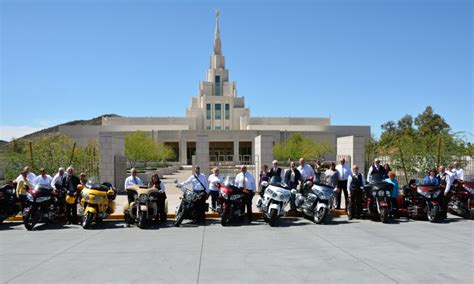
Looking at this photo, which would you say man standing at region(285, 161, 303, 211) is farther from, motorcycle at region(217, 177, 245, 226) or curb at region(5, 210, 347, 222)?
motorcycle at region(217, 177, 245, 226)

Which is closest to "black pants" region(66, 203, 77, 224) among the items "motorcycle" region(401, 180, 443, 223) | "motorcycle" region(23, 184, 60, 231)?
"motorcycle" region(23, 184, 60, 231)

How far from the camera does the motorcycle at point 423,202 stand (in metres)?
10.9

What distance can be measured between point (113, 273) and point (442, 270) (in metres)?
5.27

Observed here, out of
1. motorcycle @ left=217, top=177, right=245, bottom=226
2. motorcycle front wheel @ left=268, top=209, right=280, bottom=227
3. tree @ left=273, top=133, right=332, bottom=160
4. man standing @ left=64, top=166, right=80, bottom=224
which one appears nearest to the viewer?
motorcycle front wheel @ left=268, top=209, right=280, bottom=227

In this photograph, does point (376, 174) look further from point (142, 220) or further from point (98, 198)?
point (98, 198)

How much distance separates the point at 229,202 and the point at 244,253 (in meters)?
3.36

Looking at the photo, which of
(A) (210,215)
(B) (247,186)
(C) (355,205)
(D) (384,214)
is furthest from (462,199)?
(A) (210,215)

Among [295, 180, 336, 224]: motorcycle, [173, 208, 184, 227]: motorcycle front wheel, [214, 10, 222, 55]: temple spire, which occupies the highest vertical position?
[214, 10, 222, 55]: temple spire

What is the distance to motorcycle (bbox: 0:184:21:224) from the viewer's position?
11047 millimetres

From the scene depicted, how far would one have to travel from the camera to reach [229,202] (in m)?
10.6

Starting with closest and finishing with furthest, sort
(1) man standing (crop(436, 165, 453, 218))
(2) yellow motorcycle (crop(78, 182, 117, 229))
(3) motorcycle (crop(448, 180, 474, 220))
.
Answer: (2) yellow motorcycle (crop(78, 182, 117, 229))
(1) man standing (crop(436, 165, 453, 218))
(3) motorcycle (crop(448, 180, 474, 220))

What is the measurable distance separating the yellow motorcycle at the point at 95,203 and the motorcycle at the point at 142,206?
61 centimetres

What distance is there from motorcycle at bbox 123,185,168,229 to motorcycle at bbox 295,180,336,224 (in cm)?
422

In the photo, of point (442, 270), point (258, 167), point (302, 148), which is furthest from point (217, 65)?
point (442, 270)
